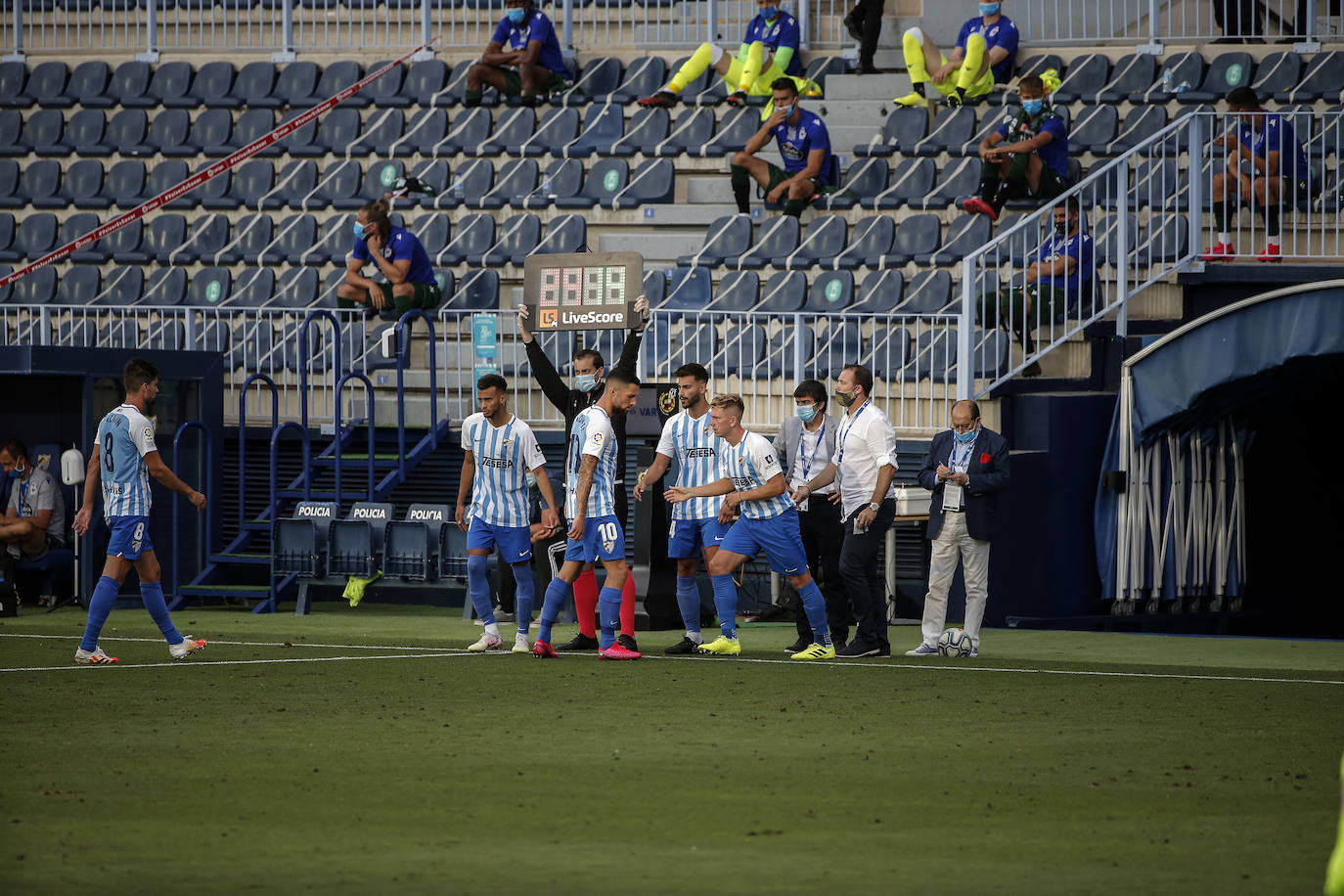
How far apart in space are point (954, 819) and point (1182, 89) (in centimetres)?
1422

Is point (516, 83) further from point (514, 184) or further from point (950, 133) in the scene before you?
point (950, 133)

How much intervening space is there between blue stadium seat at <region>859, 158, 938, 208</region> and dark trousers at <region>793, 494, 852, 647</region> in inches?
241

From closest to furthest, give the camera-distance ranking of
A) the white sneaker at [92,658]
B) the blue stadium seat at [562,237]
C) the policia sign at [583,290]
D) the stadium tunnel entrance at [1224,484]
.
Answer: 1. the white sneaker at [92,658]
2. the policia sign at [583,290]
3. the stadium tunnel entrance at [1224,484]
4. the blue stadium seat at [562,237]

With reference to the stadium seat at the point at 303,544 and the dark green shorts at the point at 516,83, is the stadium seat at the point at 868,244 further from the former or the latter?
the stadium seat at the point at 303,544

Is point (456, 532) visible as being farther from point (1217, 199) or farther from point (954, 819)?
point (954, 819)

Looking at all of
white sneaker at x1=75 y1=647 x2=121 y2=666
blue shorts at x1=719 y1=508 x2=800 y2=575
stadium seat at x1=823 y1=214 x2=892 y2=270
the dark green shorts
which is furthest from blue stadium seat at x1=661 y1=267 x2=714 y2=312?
white sneaker at x1=75 y1=647 x2=121 y2=666

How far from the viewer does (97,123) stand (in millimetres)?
23609

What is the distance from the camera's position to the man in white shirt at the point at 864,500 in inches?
495

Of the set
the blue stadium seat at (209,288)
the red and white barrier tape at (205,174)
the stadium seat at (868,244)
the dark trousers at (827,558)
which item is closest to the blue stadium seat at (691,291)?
the stadium seat at (868,244)

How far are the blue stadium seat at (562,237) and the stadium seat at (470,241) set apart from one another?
537 mm

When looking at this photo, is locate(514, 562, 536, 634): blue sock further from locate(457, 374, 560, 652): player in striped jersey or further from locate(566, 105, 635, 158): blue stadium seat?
locate(566, 105, 635, 158): blue stadium seat

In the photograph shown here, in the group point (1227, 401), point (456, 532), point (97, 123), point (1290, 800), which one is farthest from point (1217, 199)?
point (97, 123)

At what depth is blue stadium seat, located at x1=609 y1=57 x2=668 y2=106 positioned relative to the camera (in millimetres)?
21766

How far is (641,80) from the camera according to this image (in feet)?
72.0
